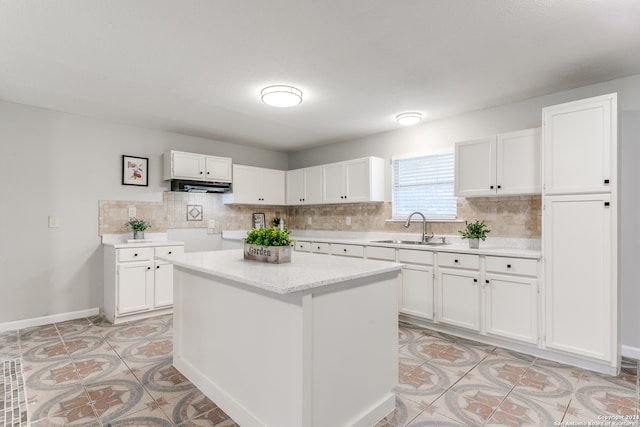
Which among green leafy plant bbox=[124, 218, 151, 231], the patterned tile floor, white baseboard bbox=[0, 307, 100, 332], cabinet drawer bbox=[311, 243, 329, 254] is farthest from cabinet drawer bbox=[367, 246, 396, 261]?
white baseboard bbox=[0, 307, 100, 332]

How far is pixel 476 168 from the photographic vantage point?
136 inches

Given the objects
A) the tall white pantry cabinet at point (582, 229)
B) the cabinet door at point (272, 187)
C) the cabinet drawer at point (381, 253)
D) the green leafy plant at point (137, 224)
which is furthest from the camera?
the cabinet door at point (272, 187)

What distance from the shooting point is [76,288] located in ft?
12.7

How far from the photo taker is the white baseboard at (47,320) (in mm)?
3465

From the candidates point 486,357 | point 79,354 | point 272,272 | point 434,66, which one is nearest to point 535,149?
point 434,66

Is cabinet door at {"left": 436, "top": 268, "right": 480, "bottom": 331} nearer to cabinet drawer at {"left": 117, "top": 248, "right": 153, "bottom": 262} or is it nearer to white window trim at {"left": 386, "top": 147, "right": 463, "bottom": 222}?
white window trim at {"left": 386, "top": 147, "right": 463, "bottom": 222}

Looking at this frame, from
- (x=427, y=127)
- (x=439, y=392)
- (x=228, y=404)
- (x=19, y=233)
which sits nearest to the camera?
(x=228, y=404)

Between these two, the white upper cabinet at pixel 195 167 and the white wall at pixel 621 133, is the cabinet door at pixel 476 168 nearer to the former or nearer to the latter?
the white wall at pixel 621 133

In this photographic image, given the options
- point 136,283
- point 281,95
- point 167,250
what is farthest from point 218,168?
point 281,95

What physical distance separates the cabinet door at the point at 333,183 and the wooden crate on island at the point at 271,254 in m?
2.64

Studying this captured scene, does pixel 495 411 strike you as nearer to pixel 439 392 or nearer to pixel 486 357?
pixel 439 392

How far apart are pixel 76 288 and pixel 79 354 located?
4.33ft

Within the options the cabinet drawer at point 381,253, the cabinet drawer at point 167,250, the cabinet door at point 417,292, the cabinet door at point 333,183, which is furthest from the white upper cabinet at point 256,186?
the cabinet door at point 417,292

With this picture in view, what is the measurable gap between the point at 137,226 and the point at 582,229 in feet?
14.8
